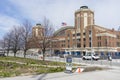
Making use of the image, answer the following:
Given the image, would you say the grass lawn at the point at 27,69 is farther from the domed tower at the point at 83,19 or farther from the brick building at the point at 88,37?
the domed tower at the point at 83,19

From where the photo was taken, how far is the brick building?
82.7 meters

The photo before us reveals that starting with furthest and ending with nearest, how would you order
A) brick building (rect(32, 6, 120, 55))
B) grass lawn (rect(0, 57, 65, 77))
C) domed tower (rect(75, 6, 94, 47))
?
domed tower (rect(75, 6, 94, 47)) < brick building (rect(32, 6, 120, 55)) < grass lawn (rect(0, 57, 65, 77))

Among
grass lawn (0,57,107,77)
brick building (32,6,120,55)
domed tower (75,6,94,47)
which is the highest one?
domed tower (75,6,94,47)

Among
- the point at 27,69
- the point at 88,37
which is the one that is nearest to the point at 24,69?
the point at 27,69

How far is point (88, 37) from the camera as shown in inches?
3588

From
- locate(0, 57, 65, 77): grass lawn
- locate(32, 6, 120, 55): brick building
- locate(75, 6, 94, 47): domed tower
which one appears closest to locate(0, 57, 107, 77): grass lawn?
locate(0, 57, 65, 77): grass lawn

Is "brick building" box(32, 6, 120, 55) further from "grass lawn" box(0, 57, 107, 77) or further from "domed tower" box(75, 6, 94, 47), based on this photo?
"grass lawn" box(0, 57, 107, 77)

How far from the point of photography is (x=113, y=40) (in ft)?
280

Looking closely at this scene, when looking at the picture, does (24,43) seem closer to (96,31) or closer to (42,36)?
(42,36)

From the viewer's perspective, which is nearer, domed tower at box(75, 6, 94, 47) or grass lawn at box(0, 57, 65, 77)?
grass lawn at box(0, 57, 65, 77)

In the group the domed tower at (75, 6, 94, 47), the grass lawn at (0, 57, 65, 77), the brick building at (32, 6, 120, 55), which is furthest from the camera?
the domed tower at (75, 6, 94, 47)

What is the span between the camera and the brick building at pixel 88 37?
82.7 meters

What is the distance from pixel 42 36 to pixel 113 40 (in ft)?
194

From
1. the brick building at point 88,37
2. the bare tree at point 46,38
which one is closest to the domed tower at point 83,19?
the brick building at point 88,37
